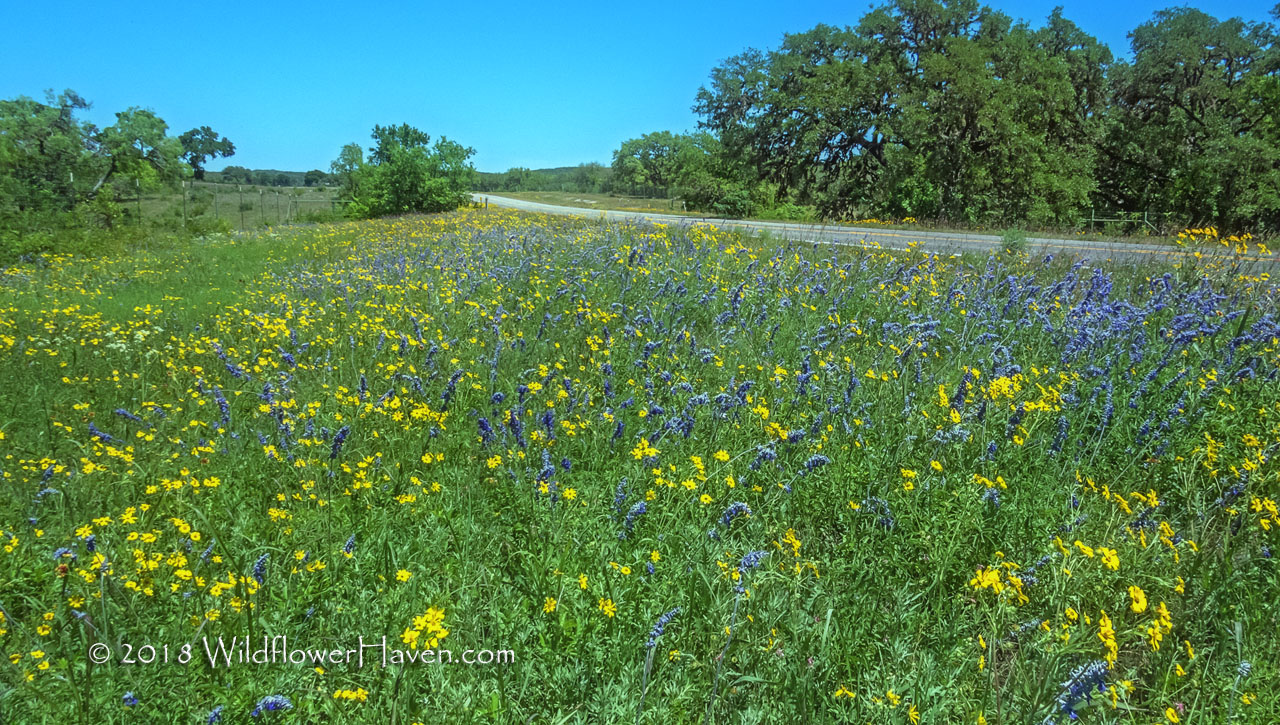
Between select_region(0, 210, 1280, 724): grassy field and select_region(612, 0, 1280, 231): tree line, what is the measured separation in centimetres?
1897

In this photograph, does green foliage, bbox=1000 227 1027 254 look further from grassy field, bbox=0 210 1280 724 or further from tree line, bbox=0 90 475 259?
tree line, bbox=0 90 475 259

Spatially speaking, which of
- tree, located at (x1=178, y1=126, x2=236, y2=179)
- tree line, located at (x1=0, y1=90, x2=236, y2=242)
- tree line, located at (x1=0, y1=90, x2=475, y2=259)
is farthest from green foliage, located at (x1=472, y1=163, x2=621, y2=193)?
tree line, located at (x1=0, y1=90, x2=236, y2=242)

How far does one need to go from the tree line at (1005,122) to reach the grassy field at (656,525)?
1897 centimetres

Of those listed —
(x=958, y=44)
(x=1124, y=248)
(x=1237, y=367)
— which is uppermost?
(x=958, y=44)

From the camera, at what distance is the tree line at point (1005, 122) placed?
77.2 ft

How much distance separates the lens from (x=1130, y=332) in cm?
475

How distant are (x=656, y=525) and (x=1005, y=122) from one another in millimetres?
25865

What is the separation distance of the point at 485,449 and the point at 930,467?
93.4 inches

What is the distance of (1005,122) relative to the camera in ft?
74.4

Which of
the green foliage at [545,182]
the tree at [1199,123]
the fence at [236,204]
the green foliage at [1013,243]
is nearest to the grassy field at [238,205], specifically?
the fence at [236,204]

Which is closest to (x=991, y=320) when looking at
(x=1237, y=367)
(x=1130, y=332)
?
(x=1130, y=332)

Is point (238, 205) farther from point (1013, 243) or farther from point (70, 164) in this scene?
point (1013, 243)

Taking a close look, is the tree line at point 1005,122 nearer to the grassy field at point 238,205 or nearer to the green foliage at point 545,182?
the grassy field at point 238,205

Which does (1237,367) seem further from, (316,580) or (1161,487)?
(316,580)
